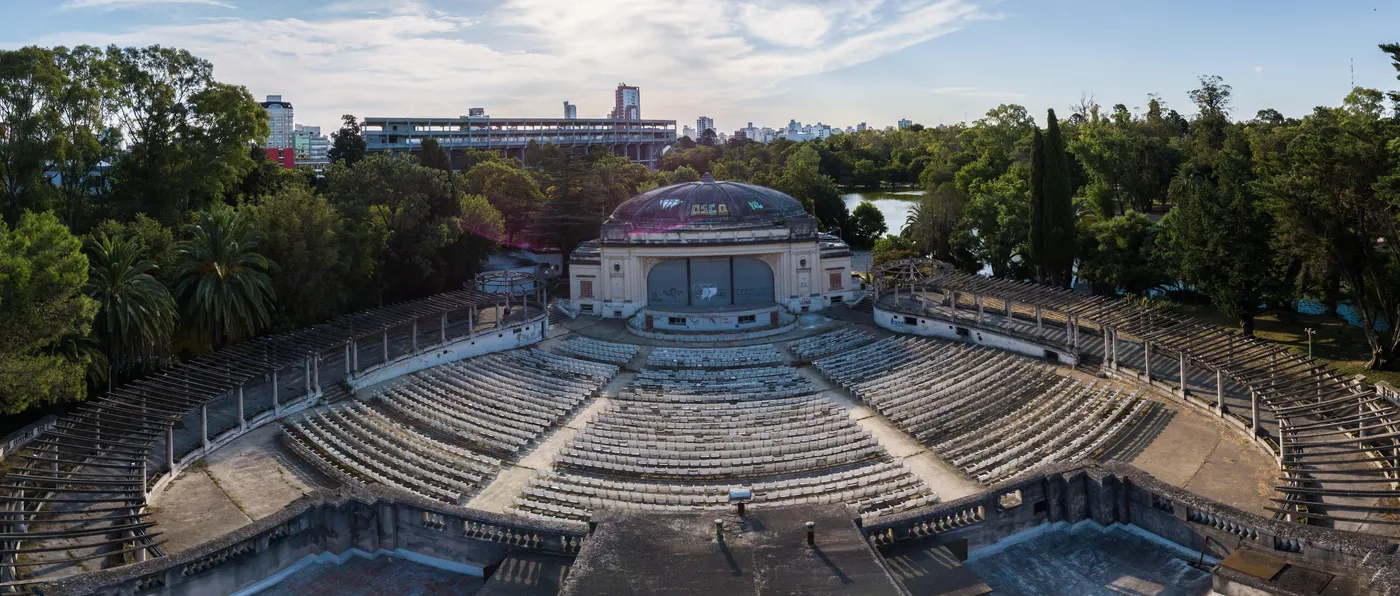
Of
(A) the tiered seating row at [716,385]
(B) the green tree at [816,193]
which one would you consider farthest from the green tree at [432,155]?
(A) the tiered seating row at [716,385]

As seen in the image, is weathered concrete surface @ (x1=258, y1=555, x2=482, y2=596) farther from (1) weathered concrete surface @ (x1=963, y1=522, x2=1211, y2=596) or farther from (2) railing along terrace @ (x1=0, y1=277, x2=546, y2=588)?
(1) weathered concrete surface @ (x1=963, y1=522, x2=1211, y2=596)

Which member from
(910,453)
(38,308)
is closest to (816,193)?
(910,453)

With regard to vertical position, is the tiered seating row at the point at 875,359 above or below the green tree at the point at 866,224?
below

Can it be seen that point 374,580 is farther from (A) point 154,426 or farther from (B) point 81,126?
(B) point 81,126

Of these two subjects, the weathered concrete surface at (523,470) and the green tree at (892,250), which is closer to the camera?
the weathered concrete surface at (523,470)

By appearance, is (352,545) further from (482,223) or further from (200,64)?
(482,223)

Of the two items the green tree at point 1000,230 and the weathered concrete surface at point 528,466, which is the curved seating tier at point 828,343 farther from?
the green tree at point 1000,230
